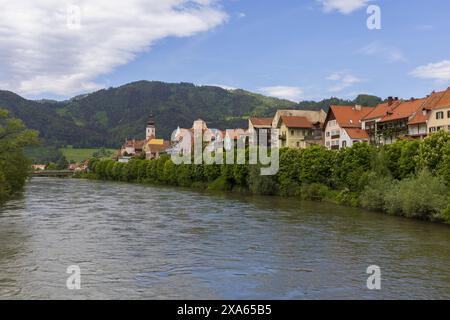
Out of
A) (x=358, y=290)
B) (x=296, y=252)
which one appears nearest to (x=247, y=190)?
(x=296, y=252)

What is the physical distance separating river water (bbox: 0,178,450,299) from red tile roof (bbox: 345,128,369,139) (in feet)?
123

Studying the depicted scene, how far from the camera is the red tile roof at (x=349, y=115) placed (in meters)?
86.8

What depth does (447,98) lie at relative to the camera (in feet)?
233

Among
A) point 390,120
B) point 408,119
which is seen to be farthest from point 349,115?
point 408,119

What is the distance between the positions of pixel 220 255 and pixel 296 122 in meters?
76.9

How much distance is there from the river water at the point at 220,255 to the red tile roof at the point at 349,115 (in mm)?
40924

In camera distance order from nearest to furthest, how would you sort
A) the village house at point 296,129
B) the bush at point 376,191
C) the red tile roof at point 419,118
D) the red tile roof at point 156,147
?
A: the bush at point 376,191 → the red tile roof at point 419,118 → the village house at point 296,129 → the red tile roof at point 156,147

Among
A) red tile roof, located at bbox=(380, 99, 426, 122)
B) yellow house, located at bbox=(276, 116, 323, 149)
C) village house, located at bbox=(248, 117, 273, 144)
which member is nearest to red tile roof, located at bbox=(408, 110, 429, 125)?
red tile roof, located at bbox=(380, 99, 426, 122)

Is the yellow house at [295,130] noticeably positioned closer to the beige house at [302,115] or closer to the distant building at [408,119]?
the beige house at [302,115]
